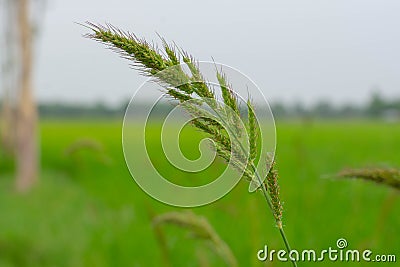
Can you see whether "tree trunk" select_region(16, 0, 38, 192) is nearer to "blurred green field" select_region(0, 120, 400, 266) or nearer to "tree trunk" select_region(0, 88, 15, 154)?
"blurred green field" select_region(0, 120, 400, 266)

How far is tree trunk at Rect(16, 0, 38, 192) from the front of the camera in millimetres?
5727

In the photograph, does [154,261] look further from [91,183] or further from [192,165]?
[91,183]

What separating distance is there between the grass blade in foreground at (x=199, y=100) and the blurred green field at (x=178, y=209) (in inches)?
14.4

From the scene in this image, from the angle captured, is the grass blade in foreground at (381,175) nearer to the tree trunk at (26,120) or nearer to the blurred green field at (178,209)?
the blurred green field at (178,209)

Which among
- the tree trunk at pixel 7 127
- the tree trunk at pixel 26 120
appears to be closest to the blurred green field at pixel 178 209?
the tree trunk at pixel 26 120

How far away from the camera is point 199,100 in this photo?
0.42 m

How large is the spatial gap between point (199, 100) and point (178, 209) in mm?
2848

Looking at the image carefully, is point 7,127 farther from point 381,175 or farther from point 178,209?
point 381,175

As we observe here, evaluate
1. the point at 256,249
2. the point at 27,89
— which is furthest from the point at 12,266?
the point at 27,89

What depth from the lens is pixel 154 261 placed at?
8.09ft

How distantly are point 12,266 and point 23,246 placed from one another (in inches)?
17.0

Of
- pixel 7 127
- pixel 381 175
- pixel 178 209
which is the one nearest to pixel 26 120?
pixel 178 209

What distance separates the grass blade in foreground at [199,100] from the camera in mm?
416

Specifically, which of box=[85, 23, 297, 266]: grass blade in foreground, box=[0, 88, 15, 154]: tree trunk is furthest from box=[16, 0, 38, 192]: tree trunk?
box=[85, 23, 297, 266]: grass blade in foreground
